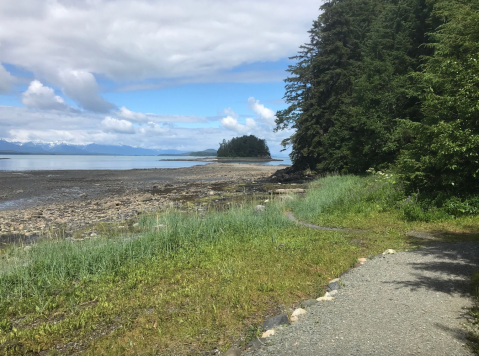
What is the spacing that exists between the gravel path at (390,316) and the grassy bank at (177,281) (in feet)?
2.01

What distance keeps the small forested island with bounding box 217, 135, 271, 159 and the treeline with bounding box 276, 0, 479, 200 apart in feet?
394

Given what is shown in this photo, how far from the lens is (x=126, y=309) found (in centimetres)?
602

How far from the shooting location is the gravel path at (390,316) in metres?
4.32

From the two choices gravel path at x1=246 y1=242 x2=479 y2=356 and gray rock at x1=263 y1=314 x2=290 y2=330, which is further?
gray rock at x1=263 y1=314 x2=290 y2=330

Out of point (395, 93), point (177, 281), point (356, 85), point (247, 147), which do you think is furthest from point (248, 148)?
point (177, 281)

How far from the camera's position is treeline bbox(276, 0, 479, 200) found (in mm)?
11820

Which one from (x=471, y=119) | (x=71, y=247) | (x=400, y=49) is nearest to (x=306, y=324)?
(x=71, y=247)

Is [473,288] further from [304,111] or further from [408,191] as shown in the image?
[304,111]

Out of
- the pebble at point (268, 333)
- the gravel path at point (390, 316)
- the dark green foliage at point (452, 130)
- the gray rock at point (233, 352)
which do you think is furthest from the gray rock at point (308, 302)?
the dark green foliage at point (452, 130)

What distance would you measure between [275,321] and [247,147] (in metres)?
159

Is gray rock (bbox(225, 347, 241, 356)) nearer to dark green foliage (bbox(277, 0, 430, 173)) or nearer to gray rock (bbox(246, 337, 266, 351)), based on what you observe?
gray rock (bbox(246, 337, 266, 351))

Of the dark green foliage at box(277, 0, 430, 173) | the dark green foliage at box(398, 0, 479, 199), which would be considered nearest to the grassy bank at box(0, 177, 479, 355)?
the dark green foliage at box(398, 0, 479, 199)

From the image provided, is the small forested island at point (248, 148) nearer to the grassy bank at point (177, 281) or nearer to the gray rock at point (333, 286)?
the grassy bank at point (177, 281)

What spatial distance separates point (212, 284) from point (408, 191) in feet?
34.2
